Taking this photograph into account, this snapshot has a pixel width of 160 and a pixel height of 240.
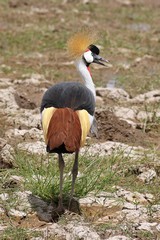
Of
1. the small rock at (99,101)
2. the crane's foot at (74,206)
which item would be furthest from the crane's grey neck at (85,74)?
the small rock at (99,101)

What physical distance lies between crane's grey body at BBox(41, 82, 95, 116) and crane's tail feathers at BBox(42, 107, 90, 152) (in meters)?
0.05

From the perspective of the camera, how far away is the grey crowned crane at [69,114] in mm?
5055

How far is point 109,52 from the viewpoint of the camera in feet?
39.5

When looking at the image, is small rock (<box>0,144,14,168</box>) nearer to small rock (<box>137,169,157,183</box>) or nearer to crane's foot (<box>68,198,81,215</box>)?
crane's foot (<box>68,198,81,215</box>)

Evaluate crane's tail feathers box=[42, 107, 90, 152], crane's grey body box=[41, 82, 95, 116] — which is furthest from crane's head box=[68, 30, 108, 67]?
crane's tail feathers box=[42, 107, 90, 152]

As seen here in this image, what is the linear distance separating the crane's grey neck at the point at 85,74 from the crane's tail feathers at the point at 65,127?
0.52 m

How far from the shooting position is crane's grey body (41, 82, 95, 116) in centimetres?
534

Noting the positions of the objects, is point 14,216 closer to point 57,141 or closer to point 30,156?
point 57,141

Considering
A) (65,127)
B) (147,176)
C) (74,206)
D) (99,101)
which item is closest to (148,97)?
(99,101)

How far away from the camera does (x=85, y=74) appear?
583 cm

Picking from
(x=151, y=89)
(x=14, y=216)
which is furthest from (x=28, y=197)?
(x=151, y=89)

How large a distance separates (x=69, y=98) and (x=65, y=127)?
0.33 m

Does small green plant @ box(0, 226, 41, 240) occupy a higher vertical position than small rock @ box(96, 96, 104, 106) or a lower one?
higher

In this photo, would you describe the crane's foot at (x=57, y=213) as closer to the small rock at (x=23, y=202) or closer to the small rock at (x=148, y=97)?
the small rock at (x=23, y=202)
